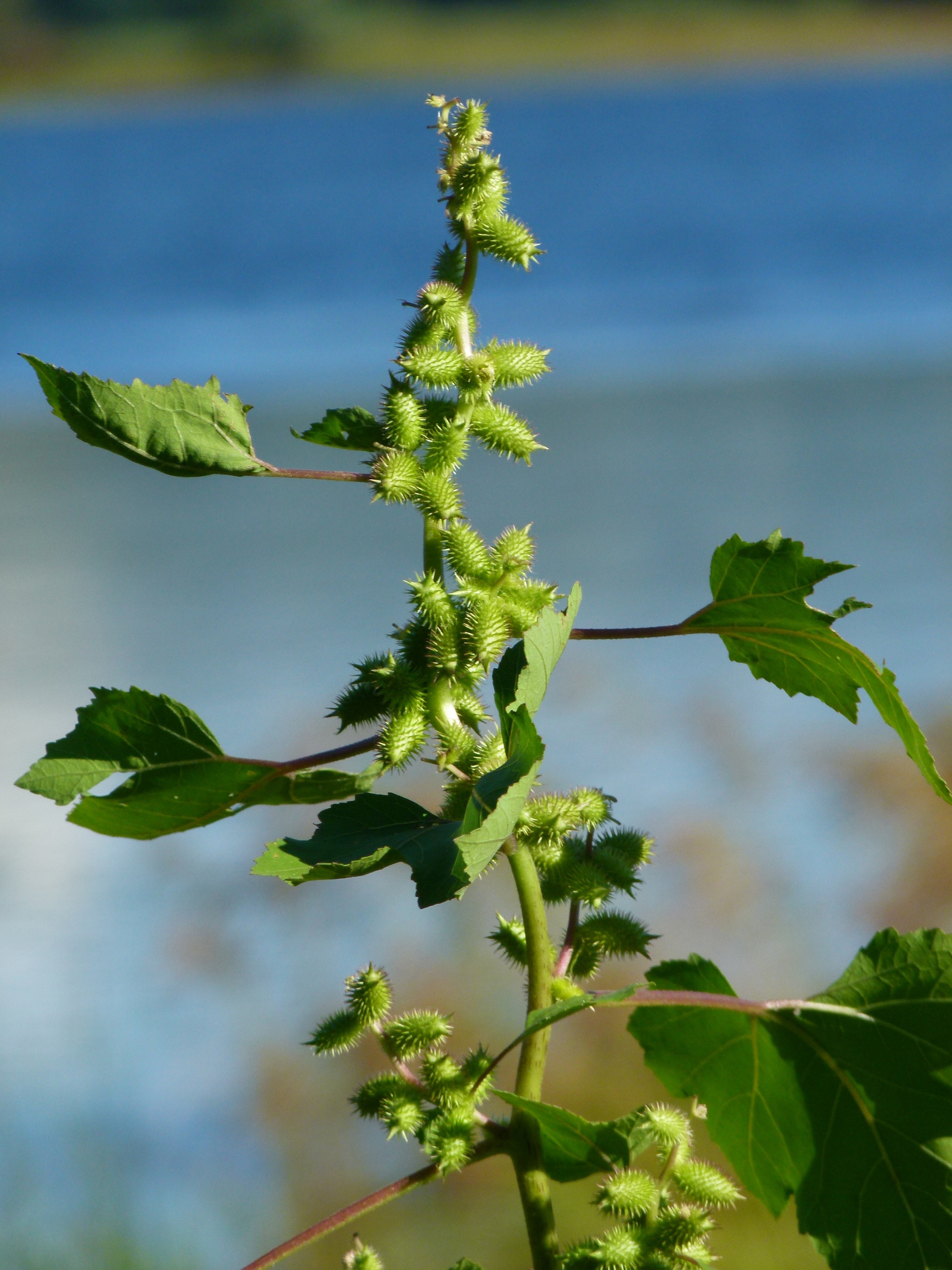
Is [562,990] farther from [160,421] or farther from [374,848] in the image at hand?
[160,421]

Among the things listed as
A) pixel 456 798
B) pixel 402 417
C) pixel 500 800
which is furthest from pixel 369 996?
pixel 402 417

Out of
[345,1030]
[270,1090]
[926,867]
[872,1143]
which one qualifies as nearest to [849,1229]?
[872,1143]

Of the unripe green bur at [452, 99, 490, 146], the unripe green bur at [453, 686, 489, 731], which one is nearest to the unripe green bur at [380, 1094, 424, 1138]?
the unripe green bur at [453, 686, 489, 731]

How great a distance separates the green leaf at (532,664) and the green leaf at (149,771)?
146mm

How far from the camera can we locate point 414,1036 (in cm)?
70

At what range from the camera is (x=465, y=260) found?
733 mm

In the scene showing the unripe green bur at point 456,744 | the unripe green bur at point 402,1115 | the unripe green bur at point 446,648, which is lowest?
the unripe green bur at point 402,1115

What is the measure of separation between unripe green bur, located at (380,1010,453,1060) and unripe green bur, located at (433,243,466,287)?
0.43 metres

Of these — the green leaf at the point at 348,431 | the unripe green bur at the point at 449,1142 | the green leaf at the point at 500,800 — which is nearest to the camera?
the green leaf at the point at 500,800

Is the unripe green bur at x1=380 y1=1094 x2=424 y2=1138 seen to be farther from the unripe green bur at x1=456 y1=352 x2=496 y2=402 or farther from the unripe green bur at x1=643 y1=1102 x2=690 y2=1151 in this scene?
the unripe green bur at x1=456 y1=352 x2=496 y2=402

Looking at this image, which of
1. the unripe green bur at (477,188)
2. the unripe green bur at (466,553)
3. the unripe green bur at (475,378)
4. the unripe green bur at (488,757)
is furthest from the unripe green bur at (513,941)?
the unripe green bur at (477,188)

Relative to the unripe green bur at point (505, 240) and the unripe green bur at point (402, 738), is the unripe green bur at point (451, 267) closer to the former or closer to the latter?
the unripe green bur at point (505, 240)

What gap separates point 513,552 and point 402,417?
0.33 feet

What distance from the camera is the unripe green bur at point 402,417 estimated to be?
702 mm
